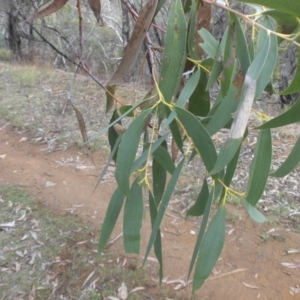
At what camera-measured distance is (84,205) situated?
2.71 meters

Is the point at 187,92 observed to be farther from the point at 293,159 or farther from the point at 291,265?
the point at 291,265

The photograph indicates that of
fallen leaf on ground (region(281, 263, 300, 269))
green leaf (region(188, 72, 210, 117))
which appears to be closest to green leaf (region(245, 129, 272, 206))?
green leaf (region(188, 72, 210, 117))

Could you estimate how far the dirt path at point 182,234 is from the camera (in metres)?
1.99

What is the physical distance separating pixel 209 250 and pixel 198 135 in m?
0.28

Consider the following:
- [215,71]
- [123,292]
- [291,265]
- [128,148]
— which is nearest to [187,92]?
[215,71]

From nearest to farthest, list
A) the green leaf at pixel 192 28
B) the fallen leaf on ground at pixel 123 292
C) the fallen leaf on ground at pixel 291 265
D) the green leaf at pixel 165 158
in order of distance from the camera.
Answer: the green leaf at pixel 192 28, the green leaf at pixel 165 158, the fallen leaf on ground at pixel 123 292, the fallen leaf on ground at pixel 291 265

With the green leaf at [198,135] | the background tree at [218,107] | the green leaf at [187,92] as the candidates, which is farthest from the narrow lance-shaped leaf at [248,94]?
the green leaf at [187,92]

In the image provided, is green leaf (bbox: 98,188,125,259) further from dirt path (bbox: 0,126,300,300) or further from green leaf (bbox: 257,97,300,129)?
dirt path (bbox: 0,126,300,300)

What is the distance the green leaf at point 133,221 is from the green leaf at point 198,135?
24cm

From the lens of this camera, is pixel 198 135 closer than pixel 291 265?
Yes

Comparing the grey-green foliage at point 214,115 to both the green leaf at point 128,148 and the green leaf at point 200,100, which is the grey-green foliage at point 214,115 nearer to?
the green leaf at point 128,148

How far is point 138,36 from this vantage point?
937 mm

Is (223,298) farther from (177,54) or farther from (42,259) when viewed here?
(177,54)

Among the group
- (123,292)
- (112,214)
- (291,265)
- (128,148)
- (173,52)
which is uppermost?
(173,52)
